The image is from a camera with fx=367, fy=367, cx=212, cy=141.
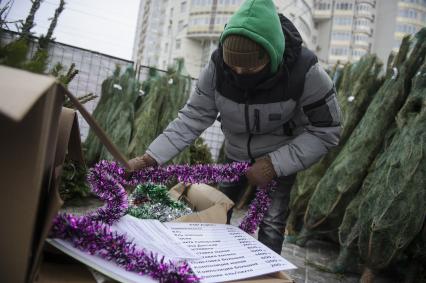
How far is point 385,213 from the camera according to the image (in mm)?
2457

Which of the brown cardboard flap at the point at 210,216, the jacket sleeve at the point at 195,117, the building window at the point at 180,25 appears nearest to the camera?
the brown cardboard flap at the point at 210,216

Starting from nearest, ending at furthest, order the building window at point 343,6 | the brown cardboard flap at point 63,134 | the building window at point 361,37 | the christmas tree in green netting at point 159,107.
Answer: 1. the brown cardboard flap at point 63,134
2. the christmas tree in green netting at point 159,107
3. the building window at point 343,6
4. the building window at point 361,37

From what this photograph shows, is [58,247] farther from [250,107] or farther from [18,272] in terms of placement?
[250,107]

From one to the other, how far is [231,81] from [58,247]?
1.21 metres

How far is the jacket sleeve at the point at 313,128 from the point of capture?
1.82 metres

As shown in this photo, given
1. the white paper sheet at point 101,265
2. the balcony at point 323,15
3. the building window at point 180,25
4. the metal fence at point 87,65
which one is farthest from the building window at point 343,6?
the white paper sheet at point 101,265

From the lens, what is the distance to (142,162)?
1.55m

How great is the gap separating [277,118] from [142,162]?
723 mm

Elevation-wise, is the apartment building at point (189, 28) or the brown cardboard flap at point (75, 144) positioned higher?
the apartment building at point (189, 28)

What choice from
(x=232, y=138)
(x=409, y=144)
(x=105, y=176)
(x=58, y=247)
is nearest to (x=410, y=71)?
(x=409, y=144)

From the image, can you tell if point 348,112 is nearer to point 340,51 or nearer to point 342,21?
point 342,21

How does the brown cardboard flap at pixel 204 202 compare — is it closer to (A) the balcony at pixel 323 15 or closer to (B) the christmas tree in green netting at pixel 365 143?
(B) the christmas tree in green netting at pixel 365 143

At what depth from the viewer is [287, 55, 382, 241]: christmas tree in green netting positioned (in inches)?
159

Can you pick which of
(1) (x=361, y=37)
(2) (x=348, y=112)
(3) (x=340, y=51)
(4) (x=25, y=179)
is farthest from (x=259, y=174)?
(3) (x=340, y=51)
